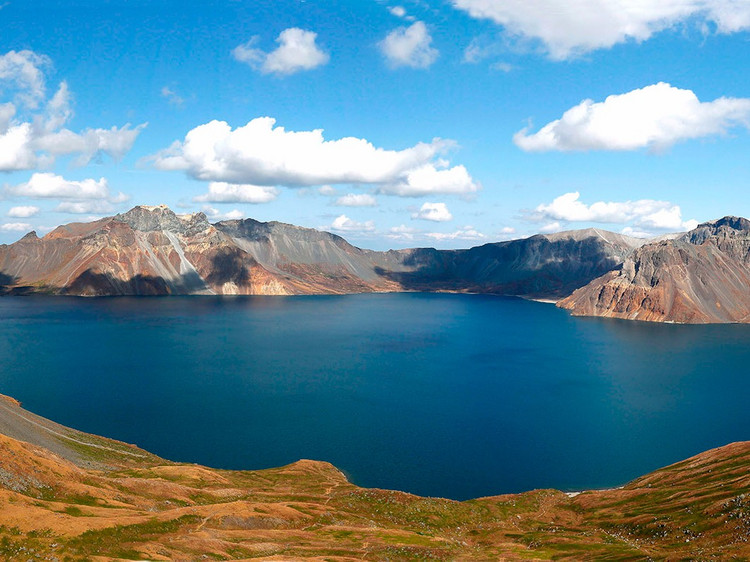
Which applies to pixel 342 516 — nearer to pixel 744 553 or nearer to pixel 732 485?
pixel 744 553

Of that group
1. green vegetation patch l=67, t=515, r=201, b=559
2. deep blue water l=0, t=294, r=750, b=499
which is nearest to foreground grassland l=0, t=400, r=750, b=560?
green vegetation patch l=67, t=515, r=201, b=559

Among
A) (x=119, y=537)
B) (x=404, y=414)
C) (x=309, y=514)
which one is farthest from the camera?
(x=404, y=414)

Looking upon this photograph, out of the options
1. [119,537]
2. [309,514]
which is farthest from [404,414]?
[119,537]

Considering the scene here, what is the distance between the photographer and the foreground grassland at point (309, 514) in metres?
51.2

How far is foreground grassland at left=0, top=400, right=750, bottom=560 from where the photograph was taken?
51156 millimetres

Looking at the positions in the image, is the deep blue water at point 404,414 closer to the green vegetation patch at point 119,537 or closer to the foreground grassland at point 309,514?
the foreground grassland at point 309,514

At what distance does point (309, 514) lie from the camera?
74250 mm

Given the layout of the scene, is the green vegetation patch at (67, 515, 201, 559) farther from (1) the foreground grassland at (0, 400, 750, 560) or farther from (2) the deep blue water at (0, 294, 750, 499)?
(2) the deep blue water at (0, 294, 750, 499)

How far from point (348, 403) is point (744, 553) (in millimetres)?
105610

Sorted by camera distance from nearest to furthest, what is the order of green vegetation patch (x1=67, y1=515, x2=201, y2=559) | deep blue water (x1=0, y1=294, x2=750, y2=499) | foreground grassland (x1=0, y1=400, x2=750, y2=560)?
green vegetation patch (x1=67, y1=515, x2=201, y2=559)
foreground grassland (x1=0, y1=400, x2=750, y2=560)
deep blue water (x1=0, y1=294, x2=750, y2=499)

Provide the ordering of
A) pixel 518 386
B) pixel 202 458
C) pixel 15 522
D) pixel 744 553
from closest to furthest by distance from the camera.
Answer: pixel 15 522
pixel 744 553
pixel 202 458
pixel 518 386

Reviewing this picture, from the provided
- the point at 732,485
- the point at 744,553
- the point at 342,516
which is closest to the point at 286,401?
the point at 342,516

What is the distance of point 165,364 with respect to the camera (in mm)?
186875

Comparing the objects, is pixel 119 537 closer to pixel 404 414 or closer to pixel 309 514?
pixel 309 514
